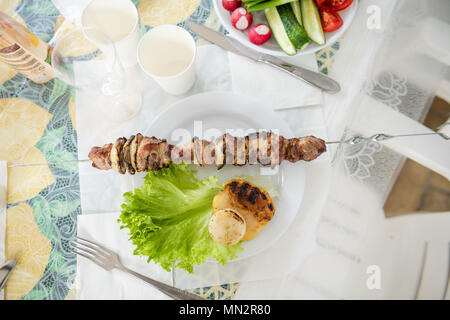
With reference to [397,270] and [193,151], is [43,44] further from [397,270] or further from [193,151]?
[397,270]

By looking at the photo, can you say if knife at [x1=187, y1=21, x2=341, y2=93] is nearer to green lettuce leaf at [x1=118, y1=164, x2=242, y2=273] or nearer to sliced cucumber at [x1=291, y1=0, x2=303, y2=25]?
sliced cucumber at [x1=291, y1=0, x2=303, y2=25]

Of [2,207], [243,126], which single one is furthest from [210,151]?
[2,207]

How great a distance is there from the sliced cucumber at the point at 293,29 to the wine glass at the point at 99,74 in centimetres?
56

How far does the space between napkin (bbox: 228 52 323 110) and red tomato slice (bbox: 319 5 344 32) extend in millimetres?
→ 131

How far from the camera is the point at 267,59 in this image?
1.15 metres

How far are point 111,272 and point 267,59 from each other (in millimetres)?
913

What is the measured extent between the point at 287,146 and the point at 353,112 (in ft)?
1.14

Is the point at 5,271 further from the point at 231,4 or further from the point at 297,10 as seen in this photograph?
the point at 297,10

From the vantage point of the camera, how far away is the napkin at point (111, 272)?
1054mm

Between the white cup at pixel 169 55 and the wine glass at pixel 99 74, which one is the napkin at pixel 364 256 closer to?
the white cup at pixel 169 55

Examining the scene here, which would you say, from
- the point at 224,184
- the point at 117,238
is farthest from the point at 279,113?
the point at 117,238

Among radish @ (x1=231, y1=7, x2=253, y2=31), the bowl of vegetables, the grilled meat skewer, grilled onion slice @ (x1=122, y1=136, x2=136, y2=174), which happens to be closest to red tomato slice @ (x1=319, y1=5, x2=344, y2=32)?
the bowl of vegetables

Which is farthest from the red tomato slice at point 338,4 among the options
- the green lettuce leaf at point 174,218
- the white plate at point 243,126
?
the green lettuce leaf at point 174,218

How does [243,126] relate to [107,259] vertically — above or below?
above
